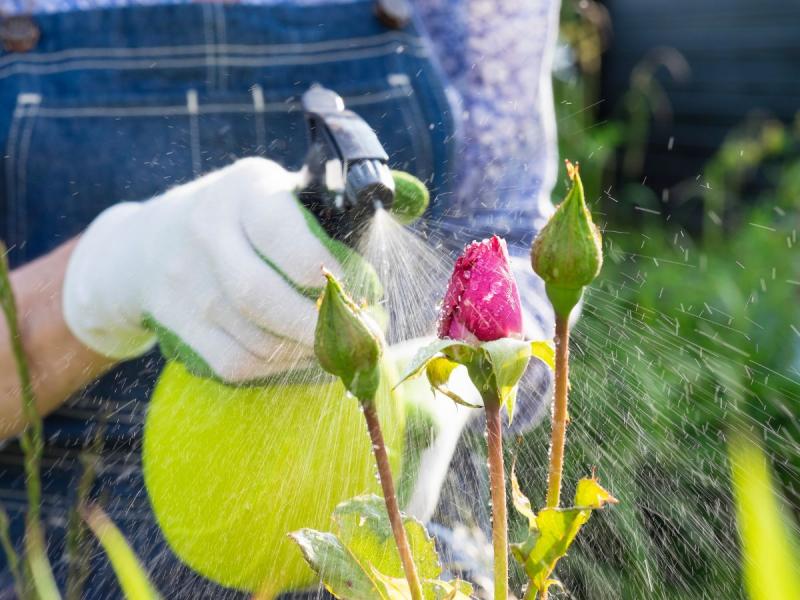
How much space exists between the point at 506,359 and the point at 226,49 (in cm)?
92

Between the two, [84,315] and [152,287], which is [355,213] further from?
[84,315]

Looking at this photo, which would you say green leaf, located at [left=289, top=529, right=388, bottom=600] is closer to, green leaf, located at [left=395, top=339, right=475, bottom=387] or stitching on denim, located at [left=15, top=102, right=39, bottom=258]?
green leaf, located at [left=395, top=339, right=475, bottom=387]

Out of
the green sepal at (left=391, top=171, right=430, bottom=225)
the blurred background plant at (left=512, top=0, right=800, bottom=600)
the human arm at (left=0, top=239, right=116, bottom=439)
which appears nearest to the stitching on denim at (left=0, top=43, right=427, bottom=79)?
the human arm at (left=0, top=239, right=116, bottom=439)

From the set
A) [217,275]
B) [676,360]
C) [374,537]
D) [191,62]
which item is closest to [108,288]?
[217,275]

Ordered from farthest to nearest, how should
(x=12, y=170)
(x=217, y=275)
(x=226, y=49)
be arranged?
(x=226, y=49)
(x=12, y=170)
(x=217, y=275)

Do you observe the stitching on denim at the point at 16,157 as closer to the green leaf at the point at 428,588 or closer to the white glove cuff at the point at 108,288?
the white glove cuff at the point at 108,288

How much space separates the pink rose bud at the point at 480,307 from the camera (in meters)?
0.33

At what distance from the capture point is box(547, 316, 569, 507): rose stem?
33cm

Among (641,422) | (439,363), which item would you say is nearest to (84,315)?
(439,363)

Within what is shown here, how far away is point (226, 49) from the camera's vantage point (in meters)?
1.15

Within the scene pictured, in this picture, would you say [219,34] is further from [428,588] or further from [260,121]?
[428,588]

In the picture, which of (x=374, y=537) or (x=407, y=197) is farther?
(x=407, y=197)

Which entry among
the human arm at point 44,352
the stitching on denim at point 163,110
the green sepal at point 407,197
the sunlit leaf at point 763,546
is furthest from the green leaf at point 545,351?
the stitching on denim at point 163,110

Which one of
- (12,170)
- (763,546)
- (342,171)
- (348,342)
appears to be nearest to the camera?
(348,342)
